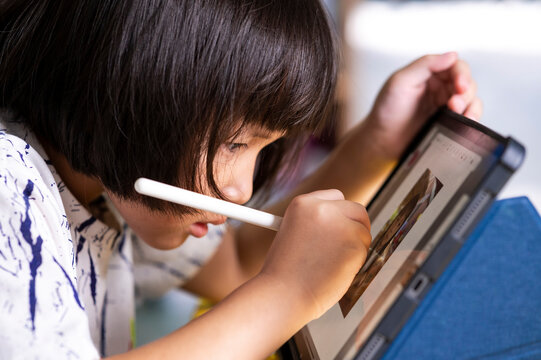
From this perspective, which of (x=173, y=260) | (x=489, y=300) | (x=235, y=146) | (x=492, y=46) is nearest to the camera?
(x=489, y=300)

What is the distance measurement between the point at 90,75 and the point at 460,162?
0.27m

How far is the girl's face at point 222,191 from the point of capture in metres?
0.41

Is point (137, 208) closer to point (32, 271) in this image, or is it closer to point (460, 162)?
point (32, 271)

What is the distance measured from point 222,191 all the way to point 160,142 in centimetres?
6

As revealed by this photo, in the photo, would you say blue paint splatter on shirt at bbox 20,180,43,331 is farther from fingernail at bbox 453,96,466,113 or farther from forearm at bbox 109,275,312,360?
fingernail at bbox 453,96,466,113

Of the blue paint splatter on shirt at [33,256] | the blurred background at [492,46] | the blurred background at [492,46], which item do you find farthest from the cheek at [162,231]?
the blurred background at [492,46]

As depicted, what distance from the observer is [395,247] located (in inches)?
13.2

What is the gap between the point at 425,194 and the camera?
14.3 inches

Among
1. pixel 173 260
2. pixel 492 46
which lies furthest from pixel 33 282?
pixel 492 46

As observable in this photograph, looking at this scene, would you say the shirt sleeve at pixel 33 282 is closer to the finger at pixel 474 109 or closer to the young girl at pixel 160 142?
the young girl at pixel 160 142

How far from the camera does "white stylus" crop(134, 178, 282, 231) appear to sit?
35cm

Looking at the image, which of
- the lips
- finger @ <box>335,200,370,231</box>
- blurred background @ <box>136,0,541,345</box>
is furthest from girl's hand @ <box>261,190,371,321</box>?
blurred background @ <box>136,0,541,345</box>

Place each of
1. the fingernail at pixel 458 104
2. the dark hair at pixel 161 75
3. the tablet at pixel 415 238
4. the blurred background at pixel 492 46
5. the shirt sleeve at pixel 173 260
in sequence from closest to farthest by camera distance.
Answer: the tablet at pixel 415 238 → the dark hair at pixel 161 75 → the fingernail at pixel 458 104 → the shirt sleeve at pixel 173 260 → the blurred background at pixel 492 46

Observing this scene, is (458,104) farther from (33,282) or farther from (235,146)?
(33,282)
